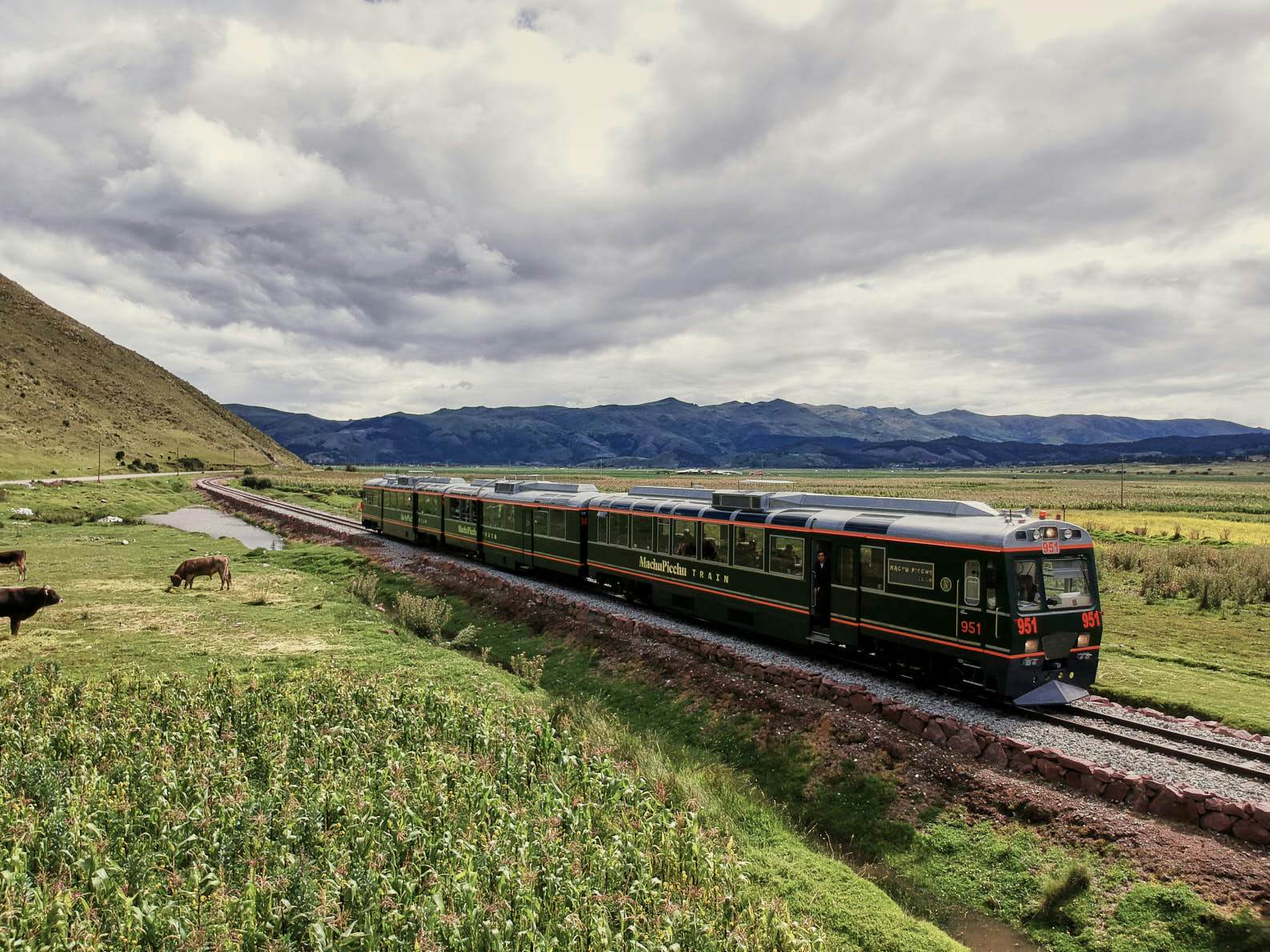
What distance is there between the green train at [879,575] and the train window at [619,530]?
60mm

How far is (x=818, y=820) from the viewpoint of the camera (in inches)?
502

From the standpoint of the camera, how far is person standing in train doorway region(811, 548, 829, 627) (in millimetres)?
18203

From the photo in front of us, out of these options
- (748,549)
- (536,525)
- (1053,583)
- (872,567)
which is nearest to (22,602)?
(536,525)

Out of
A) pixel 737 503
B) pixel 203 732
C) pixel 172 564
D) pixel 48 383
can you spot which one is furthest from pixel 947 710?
pixel 48 383

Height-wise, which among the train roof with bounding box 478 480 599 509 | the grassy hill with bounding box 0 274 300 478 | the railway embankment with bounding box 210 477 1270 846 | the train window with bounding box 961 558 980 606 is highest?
the grassy hill with bounding box 0 274 300 478

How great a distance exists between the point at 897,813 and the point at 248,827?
32.3 feet

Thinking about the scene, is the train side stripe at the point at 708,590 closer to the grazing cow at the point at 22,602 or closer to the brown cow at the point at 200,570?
the brown cow at the point at 200,570

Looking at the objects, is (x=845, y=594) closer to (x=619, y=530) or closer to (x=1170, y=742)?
(x=1170, y=742)

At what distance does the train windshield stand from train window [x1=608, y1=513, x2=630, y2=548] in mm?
14025

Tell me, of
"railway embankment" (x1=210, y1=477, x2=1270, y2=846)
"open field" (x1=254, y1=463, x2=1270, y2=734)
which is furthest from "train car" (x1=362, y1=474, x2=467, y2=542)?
"railway embankment" (x1=210, y1=477, x2=1270, y2=846)

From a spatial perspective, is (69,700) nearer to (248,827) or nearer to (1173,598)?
(248,827)

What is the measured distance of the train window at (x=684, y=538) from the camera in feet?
74.5

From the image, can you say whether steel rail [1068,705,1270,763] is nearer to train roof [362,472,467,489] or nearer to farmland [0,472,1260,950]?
farmland [0,472,1260,950]

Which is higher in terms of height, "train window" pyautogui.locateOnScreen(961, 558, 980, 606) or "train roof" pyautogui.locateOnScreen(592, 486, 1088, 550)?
"train roof" pyautogui.locateOnScreen(592, 486, 1088, 550)
